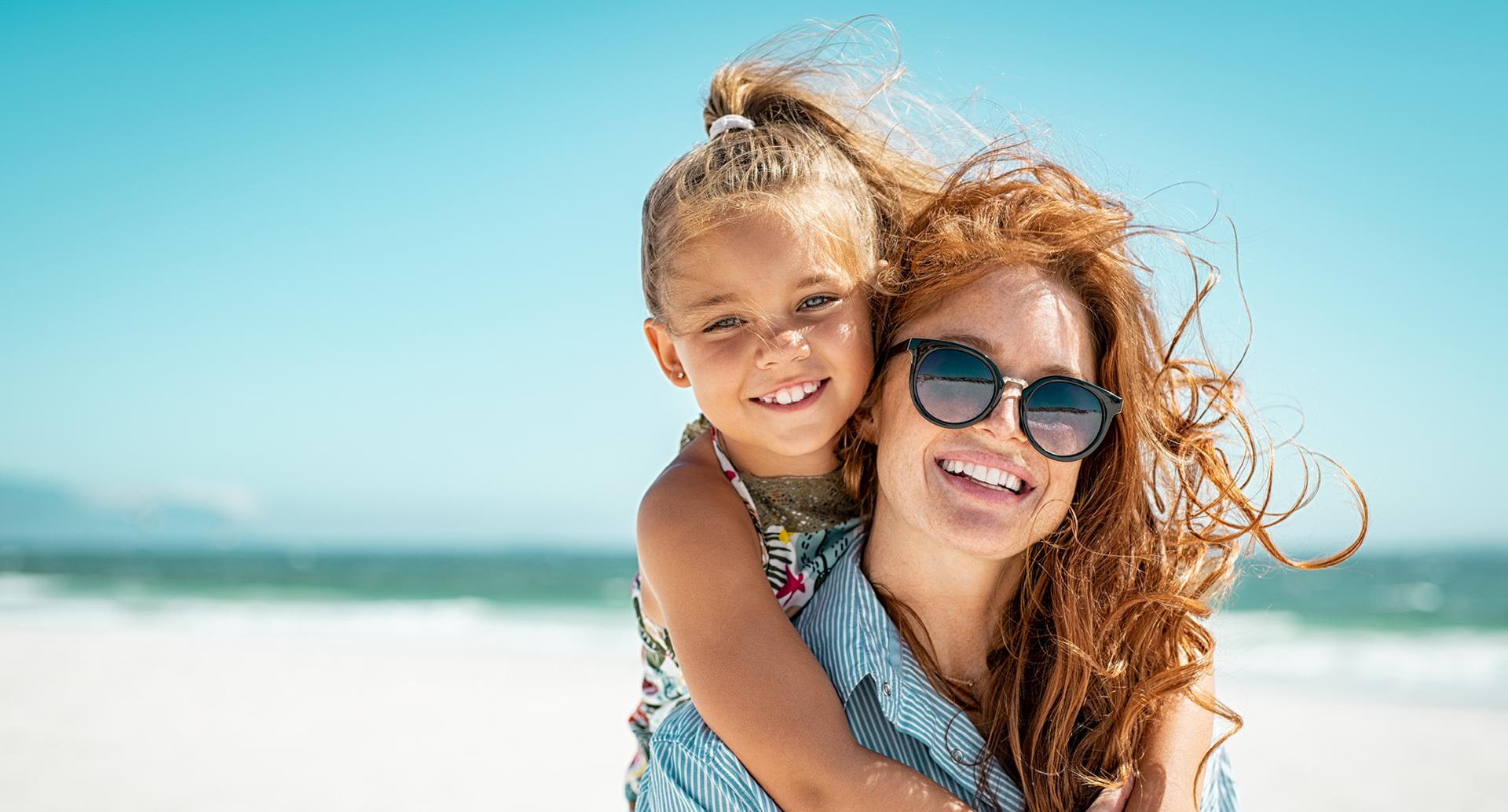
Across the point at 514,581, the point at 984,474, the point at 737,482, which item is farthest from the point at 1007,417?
the point at 514,581

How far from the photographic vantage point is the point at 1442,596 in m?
24.7

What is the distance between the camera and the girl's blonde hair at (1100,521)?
7.68 feet

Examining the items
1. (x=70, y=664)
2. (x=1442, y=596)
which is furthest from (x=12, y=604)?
(x=1442, y=596)

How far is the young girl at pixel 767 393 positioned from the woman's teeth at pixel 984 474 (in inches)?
14.0

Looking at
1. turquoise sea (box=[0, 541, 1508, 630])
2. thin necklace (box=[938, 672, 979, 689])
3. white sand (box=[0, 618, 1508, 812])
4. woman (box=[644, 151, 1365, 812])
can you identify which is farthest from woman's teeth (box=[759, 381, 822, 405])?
turquoise sea (box=[0, 541, 1508, 630])

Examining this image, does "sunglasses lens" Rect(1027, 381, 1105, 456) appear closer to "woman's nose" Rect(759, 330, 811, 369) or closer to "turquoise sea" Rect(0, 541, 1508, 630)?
"woman's nose" Rect(759, 330, 811, 369)

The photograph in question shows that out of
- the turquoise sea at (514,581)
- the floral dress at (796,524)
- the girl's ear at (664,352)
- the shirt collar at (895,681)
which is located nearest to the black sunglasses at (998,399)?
the shirt collar at (895,681)

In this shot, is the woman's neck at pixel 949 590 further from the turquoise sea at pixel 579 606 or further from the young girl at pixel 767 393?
the turquoise sea at pixel 579 606

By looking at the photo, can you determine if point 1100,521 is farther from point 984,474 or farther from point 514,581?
point 514,581

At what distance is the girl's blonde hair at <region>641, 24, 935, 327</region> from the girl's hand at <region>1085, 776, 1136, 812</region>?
134cm

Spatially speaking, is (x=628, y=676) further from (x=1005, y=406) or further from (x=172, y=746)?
(x=1005, y=406)

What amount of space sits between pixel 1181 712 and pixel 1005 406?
907mm

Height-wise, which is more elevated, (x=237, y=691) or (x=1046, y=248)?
(x=1046, y=248)

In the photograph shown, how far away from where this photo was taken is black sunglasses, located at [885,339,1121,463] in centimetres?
224
